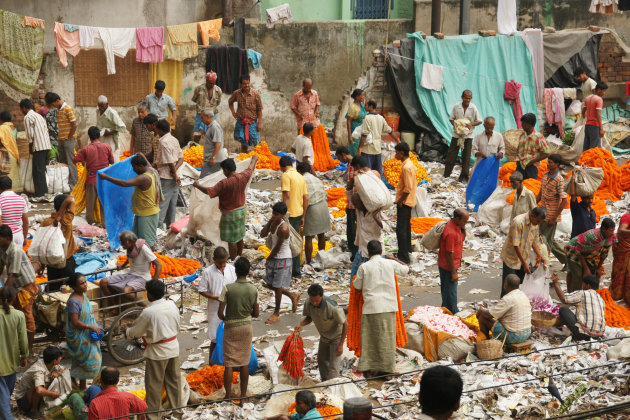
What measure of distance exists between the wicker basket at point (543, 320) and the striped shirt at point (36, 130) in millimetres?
8171

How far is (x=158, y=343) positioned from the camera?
304 inches

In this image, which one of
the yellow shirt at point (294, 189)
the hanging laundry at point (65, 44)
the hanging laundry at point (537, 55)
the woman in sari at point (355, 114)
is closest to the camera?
the yellow shirt at point (294, 189)

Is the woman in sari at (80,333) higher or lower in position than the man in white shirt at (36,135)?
lower

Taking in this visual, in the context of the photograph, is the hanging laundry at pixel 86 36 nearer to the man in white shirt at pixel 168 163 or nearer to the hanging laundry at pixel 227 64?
the hanging laundry at pixel 227 64

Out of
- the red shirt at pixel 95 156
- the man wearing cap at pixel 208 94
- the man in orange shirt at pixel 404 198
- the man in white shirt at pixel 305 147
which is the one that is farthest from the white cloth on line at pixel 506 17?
the red shirt at pixel 95 156

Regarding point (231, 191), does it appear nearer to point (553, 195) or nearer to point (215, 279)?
point (215, 279)

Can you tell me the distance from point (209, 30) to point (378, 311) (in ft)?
33.9

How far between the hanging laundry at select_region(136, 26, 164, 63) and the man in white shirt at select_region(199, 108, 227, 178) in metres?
3.90

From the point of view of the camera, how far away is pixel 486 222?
13.5m

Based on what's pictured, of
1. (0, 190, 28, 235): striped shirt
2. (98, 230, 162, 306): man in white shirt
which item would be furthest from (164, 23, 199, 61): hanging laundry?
(98, 230, 162, 306): man in white shirt

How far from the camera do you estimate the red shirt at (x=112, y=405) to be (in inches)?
275

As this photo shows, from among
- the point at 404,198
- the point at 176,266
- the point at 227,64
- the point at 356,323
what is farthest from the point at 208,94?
the point at 356,323

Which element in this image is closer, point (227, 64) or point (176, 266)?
point (176, 266)

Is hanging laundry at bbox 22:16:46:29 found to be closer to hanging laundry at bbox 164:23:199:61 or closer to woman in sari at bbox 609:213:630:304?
hanging laundry at bbox 164:23:199:61
